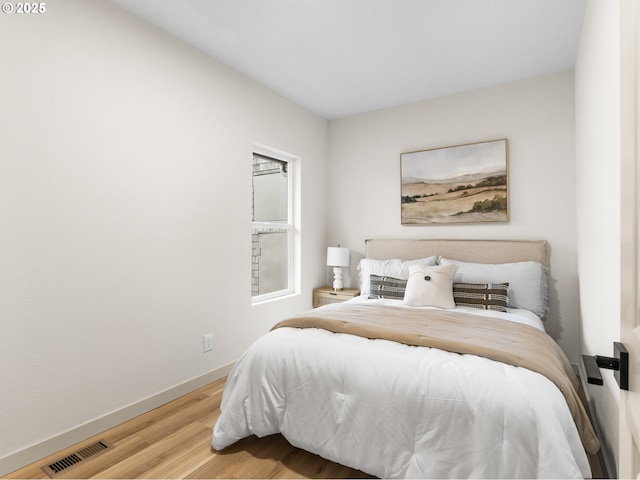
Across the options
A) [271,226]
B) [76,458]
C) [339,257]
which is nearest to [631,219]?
[76,458]

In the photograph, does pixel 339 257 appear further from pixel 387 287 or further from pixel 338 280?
pixel 387 287

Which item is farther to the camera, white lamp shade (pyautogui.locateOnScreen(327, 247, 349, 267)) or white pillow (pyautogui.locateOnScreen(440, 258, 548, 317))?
white lamp shade (pyautogui.locateOnScreen(327, 247, 349, 267))

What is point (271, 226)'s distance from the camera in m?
3.64

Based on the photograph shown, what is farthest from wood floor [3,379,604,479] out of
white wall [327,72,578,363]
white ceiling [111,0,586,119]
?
white ceiling [111,0,586,119]

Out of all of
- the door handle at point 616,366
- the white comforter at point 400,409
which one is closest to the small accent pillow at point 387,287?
the white comforter at point 400,409

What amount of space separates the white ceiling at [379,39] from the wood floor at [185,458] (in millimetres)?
2672

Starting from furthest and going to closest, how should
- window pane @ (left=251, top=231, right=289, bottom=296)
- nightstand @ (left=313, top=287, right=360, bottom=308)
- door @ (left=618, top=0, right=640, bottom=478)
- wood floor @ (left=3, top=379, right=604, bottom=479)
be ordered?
1. nightstand @ (left=313, top=287, right=360, bottom=308)
2. window pane @ (left=251, top=231, right=289, bottom=296)
3. wood floor @ (left=3, top=379, right=604, bottom=479)
4. door @ (left=618, top=0, right=640, bottom=478)

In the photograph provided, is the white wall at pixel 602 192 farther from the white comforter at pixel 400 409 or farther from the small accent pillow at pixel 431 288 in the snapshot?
the small accent pillow at pixel 431 288

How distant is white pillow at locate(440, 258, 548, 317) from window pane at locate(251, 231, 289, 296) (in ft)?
5.90

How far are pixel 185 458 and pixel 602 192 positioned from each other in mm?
2551

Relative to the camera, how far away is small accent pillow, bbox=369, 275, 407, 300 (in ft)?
10.4

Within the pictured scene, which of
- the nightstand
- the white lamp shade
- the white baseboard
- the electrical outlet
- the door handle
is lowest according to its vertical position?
the white baseboard

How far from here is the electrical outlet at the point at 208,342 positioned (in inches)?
110

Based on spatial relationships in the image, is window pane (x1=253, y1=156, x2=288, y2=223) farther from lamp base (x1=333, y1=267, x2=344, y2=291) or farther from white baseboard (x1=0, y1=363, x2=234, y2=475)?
white baseboard (x1=0, y1=363, x2=234, y2=475)
